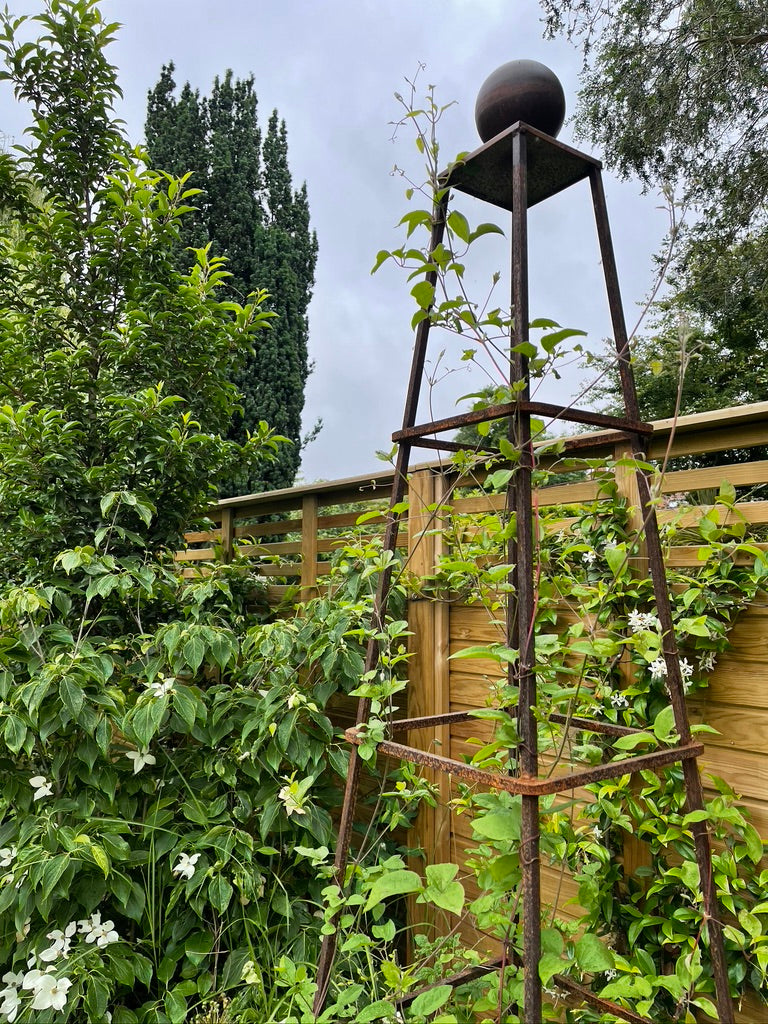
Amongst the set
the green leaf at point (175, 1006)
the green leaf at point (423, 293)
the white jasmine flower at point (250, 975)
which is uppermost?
the green leaf at point (423, 293)

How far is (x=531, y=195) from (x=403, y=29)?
400 centimetres

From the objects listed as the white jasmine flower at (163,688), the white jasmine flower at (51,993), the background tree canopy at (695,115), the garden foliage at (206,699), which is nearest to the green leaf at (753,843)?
the garden foliage at (206,699)

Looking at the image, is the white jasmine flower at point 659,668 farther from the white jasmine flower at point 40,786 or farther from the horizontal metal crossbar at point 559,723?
the white jasmine flower at point 40,786

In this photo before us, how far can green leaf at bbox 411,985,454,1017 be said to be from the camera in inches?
36.7

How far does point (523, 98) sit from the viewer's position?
44.5 inches

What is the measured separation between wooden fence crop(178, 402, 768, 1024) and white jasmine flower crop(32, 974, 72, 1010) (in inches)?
34.3

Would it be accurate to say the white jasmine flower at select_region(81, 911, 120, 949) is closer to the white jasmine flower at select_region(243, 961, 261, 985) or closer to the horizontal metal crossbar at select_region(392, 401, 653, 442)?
the white jasmine flower at select_region(243, 961, 261, 985)

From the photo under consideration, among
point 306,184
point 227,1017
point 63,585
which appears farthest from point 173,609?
point 306,184

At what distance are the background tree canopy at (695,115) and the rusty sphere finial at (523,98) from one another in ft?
16.0

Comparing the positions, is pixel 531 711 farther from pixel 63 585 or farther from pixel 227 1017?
pixel 63 585

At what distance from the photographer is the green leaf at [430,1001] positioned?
93 centimetres

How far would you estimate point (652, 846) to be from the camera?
1.27 meters

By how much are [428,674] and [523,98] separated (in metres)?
1.37

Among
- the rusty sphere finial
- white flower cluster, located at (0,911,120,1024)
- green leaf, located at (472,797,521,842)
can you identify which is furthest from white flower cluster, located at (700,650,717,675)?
white flower cluster, located at (0,911,120,1024)
